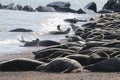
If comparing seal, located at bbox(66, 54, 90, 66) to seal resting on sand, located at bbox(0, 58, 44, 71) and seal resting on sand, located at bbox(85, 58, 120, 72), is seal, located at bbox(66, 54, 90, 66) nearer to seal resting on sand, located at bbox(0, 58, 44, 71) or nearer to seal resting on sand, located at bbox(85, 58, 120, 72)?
seal resting on sand, located at bbox(85, 58, 120, 72)

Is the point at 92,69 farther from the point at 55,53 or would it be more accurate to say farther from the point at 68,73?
the point at 55,53

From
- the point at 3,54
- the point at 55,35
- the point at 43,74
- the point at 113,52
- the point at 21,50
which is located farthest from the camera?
the point at 55,35

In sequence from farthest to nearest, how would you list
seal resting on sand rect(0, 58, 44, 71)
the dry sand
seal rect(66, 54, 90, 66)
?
seal rect(66, 54, 90, 66), seal resting on sand rect(0, 58, 44, 71), the dry sand

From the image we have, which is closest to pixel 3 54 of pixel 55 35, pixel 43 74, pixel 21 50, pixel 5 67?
pixel 21 50

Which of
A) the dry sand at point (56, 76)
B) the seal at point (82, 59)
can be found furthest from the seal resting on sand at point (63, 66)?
the seal at point (82, 59)

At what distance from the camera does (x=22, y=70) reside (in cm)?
1270

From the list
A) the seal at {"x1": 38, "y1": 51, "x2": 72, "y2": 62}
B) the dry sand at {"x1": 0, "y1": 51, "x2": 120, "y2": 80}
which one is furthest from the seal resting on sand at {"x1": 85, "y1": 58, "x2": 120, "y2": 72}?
the seal at {"x1": 38, "y1": 51, "x2": 72, "y2": 62}

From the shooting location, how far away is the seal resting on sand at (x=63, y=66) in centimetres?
1224

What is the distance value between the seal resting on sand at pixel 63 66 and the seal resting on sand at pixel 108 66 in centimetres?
46

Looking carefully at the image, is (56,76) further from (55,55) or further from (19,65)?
(55,55)

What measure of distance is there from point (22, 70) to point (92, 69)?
1.99 meters

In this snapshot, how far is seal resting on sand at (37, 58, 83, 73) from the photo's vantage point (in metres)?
12.2

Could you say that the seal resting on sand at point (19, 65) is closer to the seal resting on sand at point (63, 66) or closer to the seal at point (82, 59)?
the seal resting on sand at point (63, 66)

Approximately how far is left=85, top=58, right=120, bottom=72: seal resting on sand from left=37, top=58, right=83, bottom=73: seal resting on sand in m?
0.46
